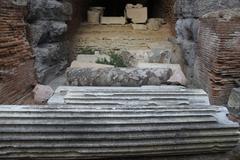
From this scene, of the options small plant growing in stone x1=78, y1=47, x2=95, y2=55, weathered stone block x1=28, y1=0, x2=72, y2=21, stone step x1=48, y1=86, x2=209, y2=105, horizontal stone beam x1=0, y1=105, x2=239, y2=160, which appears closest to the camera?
horizontal stone beam x1=0, y1=105, x2=239, y2=160

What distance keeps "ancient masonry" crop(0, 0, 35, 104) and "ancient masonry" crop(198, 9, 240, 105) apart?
10.7 ft

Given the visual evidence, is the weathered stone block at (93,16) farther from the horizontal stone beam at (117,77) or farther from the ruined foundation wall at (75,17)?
the horizontal stone beam at (117,77)

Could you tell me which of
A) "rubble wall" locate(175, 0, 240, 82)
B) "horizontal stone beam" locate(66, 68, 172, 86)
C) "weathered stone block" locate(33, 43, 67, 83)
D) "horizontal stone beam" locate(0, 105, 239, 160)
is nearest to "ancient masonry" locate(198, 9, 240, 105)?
"rubble wall" locate(175, 0, 240, 82)

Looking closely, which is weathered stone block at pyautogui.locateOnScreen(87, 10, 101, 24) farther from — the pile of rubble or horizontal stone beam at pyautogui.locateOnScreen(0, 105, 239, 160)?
horizontal stone beam at pyautogui.locateOnScreen(0, 105, 239, 160)

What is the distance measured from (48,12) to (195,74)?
11.9ft

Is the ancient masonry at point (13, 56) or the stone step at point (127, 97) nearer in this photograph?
the stone step at point (127, 97)

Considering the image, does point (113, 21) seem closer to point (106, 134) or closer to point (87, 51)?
point (87, 51)

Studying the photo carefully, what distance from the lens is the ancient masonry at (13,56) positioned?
3662mm

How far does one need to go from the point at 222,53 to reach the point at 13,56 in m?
3.52

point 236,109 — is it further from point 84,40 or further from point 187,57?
point 84,40

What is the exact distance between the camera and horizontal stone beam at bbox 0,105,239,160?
65.2 inches

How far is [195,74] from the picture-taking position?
261 inches

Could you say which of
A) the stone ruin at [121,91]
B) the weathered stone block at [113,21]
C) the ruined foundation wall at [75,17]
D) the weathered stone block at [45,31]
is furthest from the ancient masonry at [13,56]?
the weathered stone block at [113,21]

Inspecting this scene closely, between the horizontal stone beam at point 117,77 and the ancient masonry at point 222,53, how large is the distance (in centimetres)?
101
